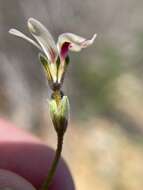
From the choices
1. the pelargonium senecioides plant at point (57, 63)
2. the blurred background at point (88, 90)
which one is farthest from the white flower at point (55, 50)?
the blurred background at point (88, 90)

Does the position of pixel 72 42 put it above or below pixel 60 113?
above

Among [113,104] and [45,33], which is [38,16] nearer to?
[113,104]

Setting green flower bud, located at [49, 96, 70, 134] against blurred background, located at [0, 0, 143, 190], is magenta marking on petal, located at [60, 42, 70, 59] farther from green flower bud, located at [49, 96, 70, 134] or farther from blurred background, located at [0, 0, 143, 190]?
blurred background, located at [0, 0, 143, 190]

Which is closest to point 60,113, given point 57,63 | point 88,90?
point 57,63

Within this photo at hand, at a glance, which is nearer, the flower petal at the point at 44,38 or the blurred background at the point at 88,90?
the flower petal at the point at 44,38

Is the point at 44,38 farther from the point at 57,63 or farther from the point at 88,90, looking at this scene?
the point at 88,90

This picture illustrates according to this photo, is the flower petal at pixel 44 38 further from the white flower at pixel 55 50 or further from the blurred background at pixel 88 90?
the blurred background at pixel 88 90
